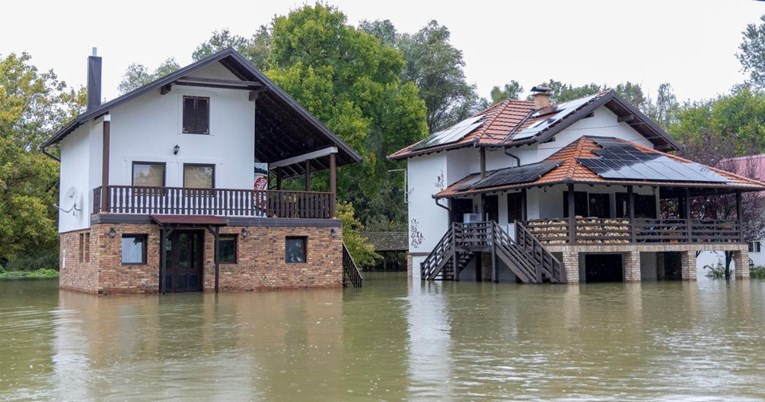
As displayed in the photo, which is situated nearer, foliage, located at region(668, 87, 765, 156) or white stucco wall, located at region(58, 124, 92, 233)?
white stucco wall, located at region(58, 124, 92, 233)

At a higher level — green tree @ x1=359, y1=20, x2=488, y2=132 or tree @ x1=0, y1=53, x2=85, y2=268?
green tree @ x1=359, y1=20, x2=488, y2=132

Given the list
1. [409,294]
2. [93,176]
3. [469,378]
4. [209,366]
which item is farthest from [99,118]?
[469,378]

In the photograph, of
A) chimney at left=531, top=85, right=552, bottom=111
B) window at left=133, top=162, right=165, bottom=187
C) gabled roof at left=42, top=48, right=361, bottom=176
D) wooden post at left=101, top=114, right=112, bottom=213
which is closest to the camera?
wooden post at left=101, top=114, right=112, bottom=213

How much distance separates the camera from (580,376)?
8.85 m

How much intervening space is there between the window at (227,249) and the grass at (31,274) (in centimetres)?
1896

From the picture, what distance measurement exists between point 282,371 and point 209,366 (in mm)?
934

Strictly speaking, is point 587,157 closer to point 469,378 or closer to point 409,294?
point 409,294

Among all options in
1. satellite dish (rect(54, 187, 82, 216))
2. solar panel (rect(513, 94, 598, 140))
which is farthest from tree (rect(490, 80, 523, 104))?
satellite dish (rect(54, 187, 82, 216))

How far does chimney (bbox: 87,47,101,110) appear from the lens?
27109mm

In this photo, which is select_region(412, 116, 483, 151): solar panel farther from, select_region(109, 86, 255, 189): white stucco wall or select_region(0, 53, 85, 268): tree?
select_region(0, 53, 85, 268): tree

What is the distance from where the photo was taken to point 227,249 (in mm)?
26406

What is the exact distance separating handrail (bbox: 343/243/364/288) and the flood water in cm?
894

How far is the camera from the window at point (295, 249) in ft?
89.2

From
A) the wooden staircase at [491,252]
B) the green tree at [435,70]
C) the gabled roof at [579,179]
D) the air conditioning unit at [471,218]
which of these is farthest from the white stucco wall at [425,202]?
the green tree at [435,70]
